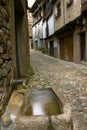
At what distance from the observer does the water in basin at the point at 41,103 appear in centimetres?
324

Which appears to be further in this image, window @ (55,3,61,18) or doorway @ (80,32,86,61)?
window @ (55,3,61,18)

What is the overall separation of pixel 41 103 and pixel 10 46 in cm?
116

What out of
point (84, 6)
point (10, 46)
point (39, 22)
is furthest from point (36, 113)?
point (39, 22)

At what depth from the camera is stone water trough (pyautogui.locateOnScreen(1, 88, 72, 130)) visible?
2.64 metres

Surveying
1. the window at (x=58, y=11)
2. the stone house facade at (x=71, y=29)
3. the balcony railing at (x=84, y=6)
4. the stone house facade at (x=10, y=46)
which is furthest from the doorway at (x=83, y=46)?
the stone house facade at (x=10, y=46)

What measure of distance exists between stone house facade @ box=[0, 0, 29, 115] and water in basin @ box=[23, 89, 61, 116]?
358 mm

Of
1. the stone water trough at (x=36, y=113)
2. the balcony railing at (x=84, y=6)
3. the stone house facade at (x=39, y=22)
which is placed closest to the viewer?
the stone water trough at (x=36, y=113)

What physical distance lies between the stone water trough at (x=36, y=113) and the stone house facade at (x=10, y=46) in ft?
0.58

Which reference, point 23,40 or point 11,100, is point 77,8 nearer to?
point 23,40

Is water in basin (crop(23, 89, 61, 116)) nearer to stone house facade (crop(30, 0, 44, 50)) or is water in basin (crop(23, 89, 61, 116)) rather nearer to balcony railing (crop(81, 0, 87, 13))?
balcony railing (crop(81, 0, 87, 13))

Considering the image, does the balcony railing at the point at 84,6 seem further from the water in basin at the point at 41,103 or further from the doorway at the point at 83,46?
the water in basin at the point at 41,103

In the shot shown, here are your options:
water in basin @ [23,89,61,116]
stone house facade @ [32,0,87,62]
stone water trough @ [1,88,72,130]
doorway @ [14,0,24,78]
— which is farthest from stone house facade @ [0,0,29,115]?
stone house facade @ [32,0,87,62]

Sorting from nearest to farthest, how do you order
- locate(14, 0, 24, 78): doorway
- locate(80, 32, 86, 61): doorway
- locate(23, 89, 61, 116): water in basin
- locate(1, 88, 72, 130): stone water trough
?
1. locate(1, 88, 72, 130): stone water trough
2. locate(23, 89, 61, 116): water in basin
3. locate(14, 0, 24, 78): doorway
4. locate(80, 32, 86, 61): doorway

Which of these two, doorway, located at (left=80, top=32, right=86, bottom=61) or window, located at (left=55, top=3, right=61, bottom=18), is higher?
window, located at (left=55, top=3, right=61, bottom=18)
